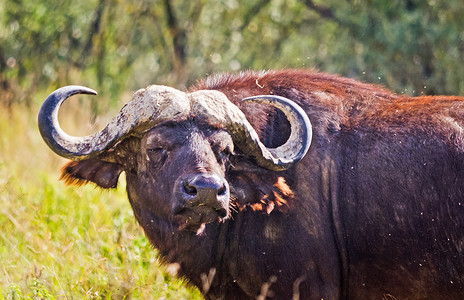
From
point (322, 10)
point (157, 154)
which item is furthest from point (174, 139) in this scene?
point (322, 10)

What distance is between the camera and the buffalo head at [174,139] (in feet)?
15.9

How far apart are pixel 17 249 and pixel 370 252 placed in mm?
3283

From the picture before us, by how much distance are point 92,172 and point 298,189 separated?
1.65 metres

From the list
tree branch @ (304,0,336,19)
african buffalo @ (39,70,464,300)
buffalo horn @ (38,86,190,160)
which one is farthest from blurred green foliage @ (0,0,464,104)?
A: african buffalo @ (39,70,464,300)

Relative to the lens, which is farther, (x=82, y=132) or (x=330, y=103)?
(x=82, y=132)

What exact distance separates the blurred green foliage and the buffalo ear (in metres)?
7.34

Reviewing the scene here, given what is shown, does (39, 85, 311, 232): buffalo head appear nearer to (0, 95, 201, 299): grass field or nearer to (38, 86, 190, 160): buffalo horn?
(38, 86, 190, 160): buffalo horn

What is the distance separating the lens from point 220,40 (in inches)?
615

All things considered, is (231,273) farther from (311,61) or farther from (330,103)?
(311,61)

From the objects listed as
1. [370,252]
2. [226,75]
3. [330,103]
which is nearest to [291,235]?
[370,252]

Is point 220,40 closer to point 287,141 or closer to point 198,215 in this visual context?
point 287,141

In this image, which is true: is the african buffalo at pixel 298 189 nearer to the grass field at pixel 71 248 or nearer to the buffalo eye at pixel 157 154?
the buffalo eye at pixel 157 154

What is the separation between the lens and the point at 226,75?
5738mm

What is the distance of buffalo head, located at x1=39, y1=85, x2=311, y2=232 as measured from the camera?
4859mm
